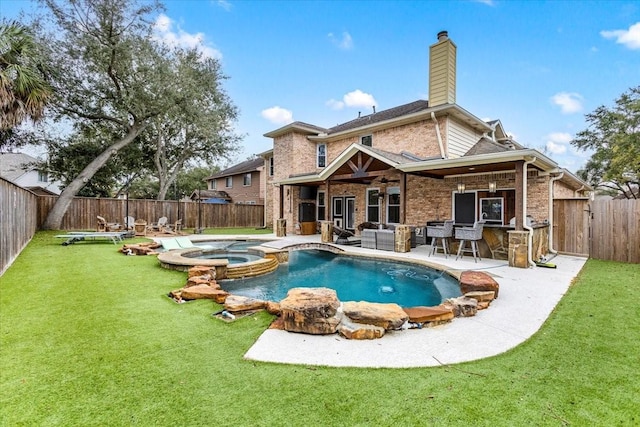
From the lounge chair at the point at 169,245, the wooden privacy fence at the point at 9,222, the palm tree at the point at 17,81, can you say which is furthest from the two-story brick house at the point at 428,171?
the palm tree at the point at 17,81

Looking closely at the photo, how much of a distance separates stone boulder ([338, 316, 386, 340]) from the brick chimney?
11854mm

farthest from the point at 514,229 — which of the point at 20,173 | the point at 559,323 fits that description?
the point at 20,173

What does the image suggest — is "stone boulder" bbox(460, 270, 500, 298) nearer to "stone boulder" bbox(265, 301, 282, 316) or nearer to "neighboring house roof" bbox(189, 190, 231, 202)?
"stone boulder" bbox(265, 301, 282, 316)

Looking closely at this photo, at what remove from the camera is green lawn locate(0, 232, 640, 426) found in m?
2.26

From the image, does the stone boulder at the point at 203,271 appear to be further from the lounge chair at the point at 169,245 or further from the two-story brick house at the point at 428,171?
Result: the two-story brick house at the point at 428,171

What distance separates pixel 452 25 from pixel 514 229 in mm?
9983

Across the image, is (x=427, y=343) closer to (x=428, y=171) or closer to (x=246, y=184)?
(x=428, y=171)

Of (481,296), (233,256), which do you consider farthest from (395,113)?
(481,296)

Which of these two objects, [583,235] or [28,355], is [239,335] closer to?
[28,355]

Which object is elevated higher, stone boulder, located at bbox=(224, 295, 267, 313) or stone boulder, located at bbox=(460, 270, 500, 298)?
stone boulder, located at bbox=(460, 270, 500, 298)

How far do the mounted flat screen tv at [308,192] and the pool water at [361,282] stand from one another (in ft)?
23.6

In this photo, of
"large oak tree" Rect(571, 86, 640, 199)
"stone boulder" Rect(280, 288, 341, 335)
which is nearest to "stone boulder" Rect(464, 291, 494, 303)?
"stone boulder" Rect(280, 288, 341, 335)

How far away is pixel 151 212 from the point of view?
815 inches

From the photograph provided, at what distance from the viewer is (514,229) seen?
8.77m
